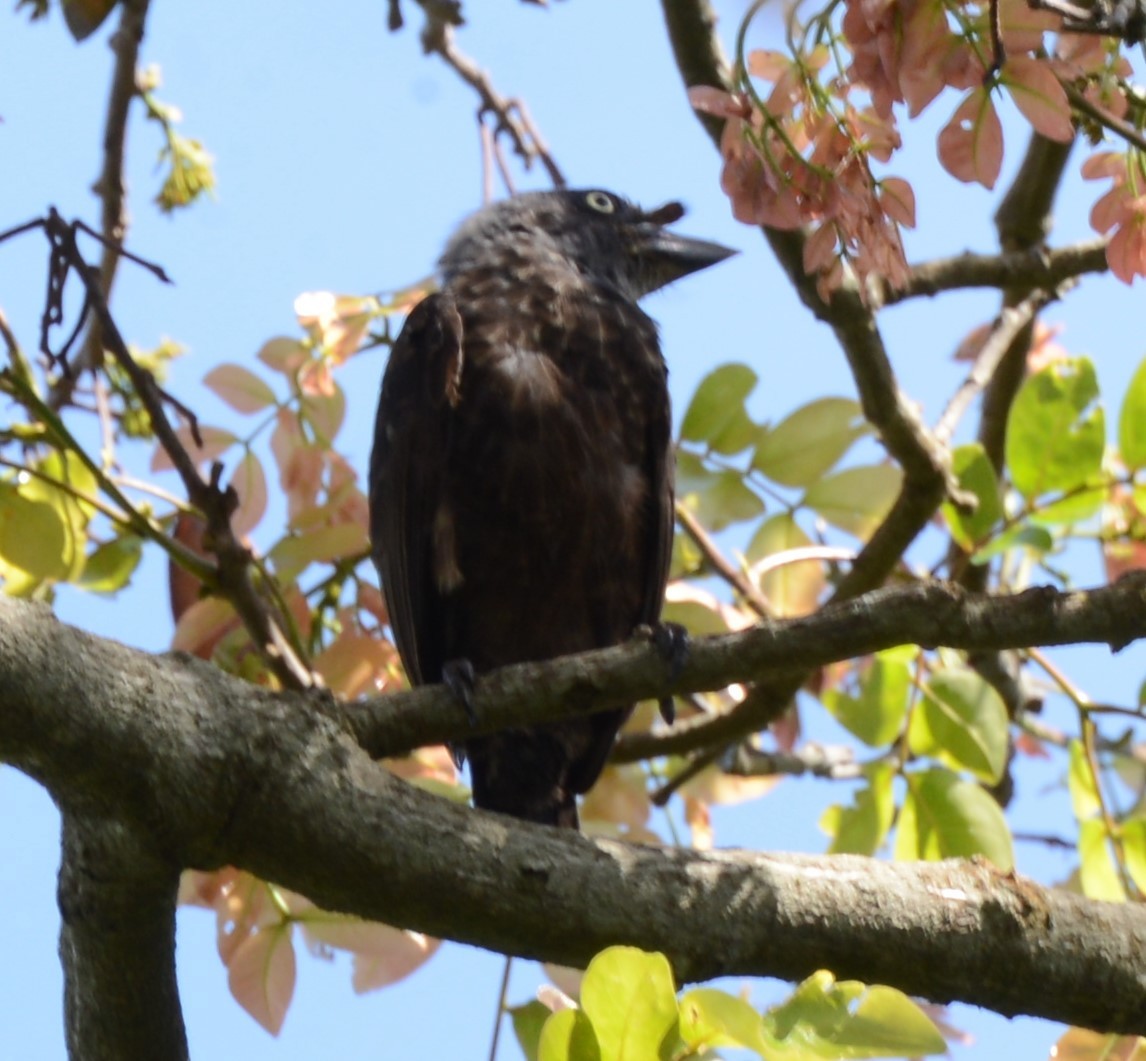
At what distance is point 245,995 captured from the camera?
2.57m

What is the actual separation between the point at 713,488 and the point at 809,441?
9.9 inches

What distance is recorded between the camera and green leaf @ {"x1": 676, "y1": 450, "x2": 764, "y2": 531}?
3.36m

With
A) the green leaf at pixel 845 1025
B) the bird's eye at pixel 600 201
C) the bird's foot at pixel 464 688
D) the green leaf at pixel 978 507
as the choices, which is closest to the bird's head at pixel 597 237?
the bird's eye at pixel 600 201

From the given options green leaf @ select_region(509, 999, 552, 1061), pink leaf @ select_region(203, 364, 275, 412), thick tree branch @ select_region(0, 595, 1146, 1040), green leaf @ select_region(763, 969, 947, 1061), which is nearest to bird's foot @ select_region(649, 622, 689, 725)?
thick tree branch @ select_region(0, 595, 1146, 1040)

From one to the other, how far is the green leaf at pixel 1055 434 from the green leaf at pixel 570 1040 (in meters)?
1.65

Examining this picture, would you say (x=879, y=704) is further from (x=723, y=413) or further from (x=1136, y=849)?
(x=723, y=413)

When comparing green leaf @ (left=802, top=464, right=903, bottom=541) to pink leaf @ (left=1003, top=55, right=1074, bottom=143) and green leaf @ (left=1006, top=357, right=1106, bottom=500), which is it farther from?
pink leaf @ (left=1003, top=55, right=1074, bottom=143)

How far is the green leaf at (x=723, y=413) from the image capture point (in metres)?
3.31

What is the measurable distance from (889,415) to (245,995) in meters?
1.72

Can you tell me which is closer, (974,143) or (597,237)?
(974,143)

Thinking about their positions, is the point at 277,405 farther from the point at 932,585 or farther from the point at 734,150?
the point at 932,585

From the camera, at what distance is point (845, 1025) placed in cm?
149

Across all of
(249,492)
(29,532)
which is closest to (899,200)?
Result: (29,532)

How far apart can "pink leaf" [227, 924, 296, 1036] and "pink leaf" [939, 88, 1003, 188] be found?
64.3 inches
